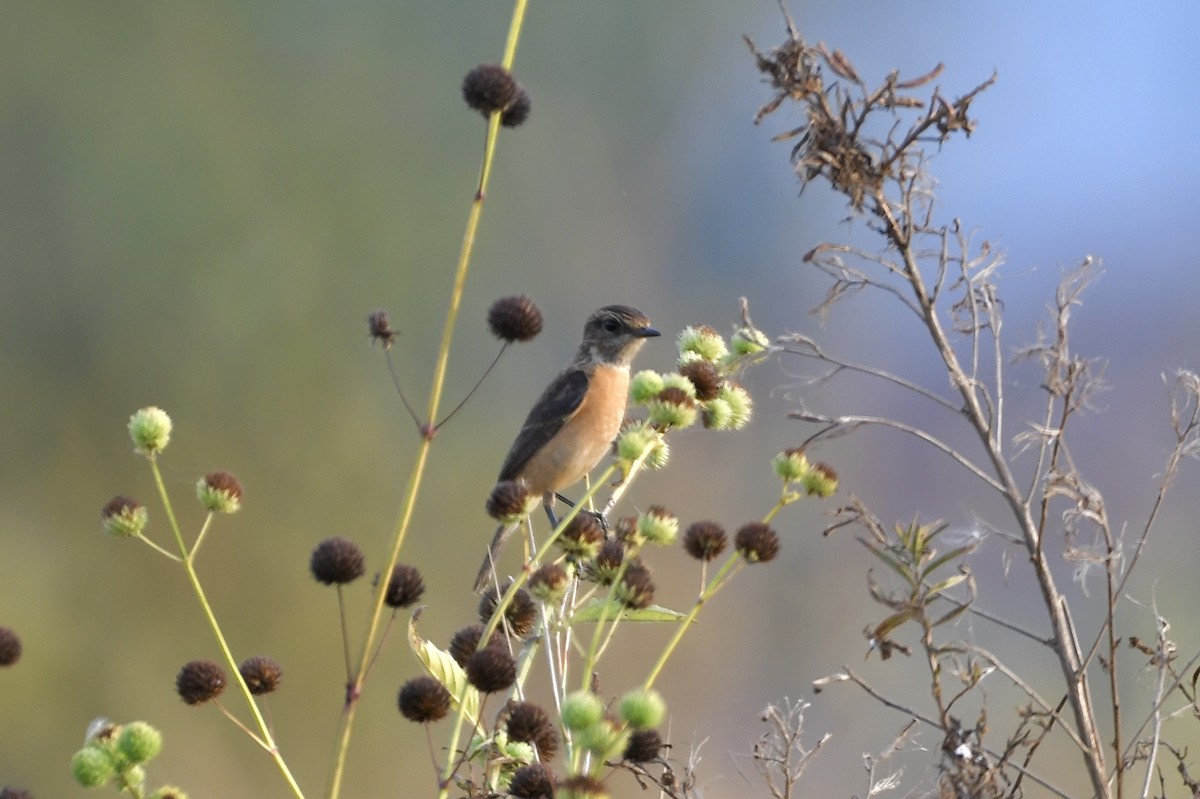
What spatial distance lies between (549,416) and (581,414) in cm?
12

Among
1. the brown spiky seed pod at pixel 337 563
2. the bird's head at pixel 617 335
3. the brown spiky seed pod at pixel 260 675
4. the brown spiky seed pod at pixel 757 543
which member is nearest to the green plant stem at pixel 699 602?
the brown spiky seed pod at pixel 757 543

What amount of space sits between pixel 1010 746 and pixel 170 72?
296 inches

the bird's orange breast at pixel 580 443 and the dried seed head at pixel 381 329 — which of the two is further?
the bird's orange breast at pixel 580 443

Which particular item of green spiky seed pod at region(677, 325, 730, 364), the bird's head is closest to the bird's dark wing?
the bird's head

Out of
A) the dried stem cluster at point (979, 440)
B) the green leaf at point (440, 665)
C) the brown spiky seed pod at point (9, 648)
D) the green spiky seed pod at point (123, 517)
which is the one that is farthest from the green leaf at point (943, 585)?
the brown spiky seed pod at point (9, 648)

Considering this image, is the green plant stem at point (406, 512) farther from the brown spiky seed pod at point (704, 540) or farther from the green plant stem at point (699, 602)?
the brown spiky seed pod at point (704, 540)

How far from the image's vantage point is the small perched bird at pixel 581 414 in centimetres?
391

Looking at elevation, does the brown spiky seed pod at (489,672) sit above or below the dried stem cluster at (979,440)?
below

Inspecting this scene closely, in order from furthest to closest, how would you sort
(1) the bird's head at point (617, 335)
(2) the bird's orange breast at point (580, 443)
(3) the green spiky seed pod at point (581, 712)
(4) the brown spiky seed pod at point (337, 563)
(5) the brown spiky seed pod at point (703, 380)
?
(1) the bird's head at point (617, 335), (2) the bird's orange breast at point (580, 443), (5) the brown spiky seed pod at point (703, 380), (4) the brown spiky seed pod at point (337, 563), (3) the green spiky seed pod at point (581, 712)

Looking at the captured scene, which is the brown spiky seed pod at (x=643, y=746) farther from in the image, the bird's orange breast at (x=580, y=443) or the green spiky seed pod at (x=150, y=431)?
the bird's orange breast at (x=580, y=443)

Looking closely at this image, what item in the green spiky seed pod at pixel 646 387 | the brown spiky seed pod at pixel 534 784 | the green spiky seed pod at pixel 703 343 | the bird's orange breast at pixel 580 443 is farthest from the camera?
the bird's orange breast at pixel 580 443

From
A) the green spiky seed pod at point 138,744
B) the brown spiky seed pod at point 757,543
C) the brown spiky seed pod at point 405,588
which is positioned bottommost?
the green spiky seed pod at point 138,744

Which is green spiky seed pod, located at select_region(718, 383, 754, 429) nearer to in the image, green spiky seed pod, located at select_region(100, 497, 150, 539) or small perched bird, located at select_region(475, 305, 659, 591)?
green spiky seed pod, located at select_region(100, 497, 150, 539)

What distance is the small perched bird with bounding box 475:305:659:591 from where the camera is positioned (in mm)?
3910
